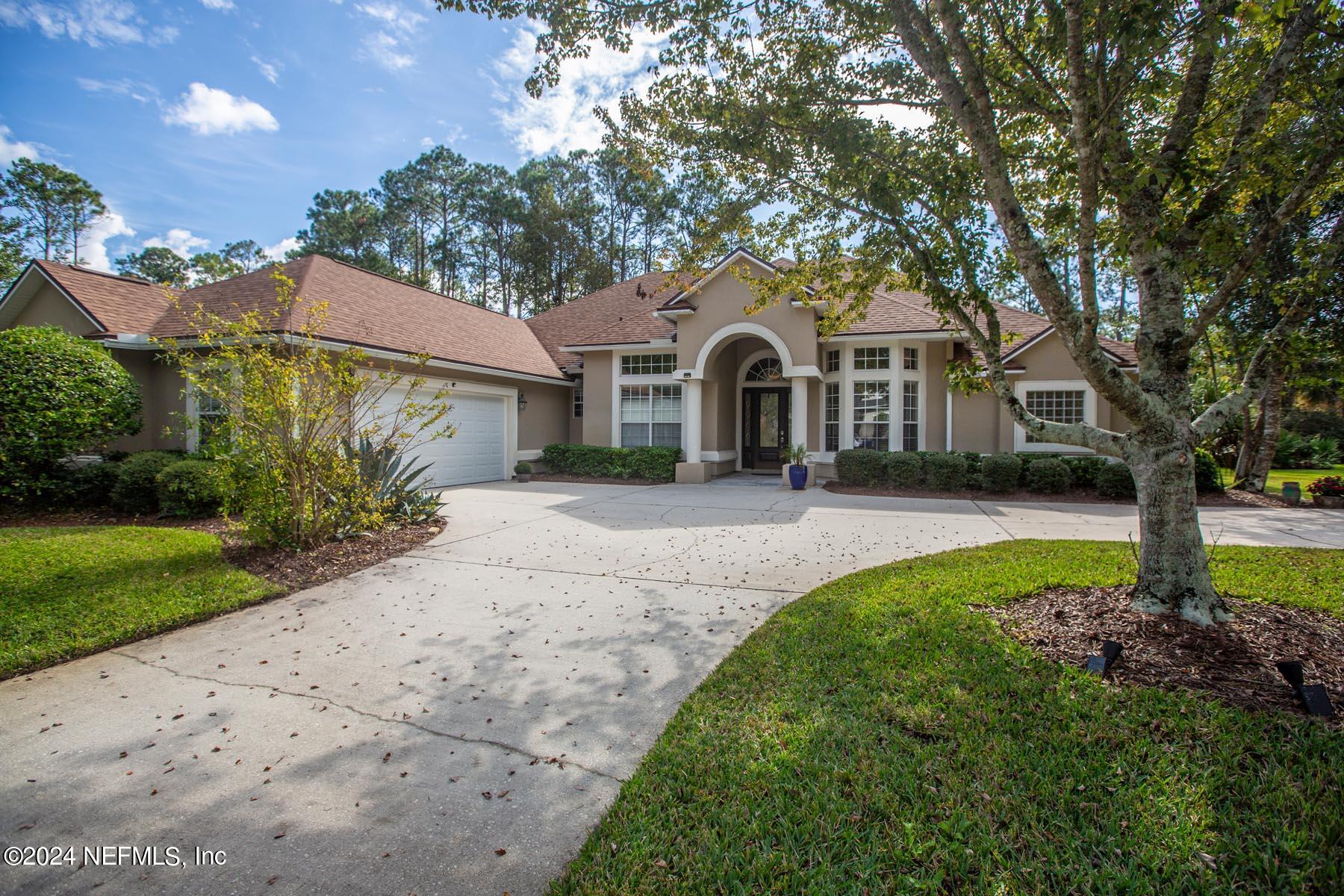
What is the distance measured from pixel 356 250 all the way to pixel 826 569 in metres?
39.7

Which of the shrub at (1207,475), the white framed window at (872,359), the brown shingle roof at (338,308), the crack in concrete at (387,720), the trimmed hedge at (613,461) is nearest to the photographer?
the crack in concrete at (387,720)

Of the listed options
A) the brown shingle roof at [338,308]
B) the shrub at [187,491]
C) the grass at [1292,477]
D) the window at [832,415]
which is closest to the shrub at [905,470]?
the window at [832,415]

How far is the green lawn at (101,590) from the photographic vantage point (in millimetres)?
4270

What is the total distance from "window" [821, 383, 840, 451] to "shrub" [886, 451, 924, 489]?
1.90 m

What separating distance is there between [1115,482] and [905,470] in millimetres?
3983

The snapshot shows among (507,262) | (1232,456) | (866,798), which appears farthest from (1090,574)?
(507,262)

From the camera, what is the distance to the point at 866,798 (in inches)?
97.9

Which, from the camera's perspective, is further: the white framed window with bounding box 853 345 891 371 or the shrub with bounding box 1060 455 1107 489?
the white framed window with bounding box 853 345 891 371

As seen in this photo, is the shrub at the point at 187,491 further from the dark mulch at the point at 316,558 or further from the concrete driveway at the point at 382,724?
the concrete driveway at the point at 382,724

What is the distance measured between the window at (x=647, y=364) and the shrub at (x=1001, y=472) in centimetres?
823

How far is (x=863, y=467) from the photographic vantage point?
534 inches

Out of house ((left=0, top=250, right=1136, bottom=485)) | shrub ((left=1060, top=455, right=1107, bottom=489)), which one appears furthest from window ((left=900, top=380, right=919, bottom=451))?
shrub ((left=1060, top=455, right=1107, bottom=489))

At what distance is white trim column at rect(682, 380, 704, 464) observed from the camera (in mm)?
15180

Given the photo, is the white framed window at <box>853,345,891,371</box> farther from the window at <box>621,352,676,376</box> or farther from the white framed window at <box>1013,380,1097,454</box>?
the window at <box>621,352,676,376</box>
